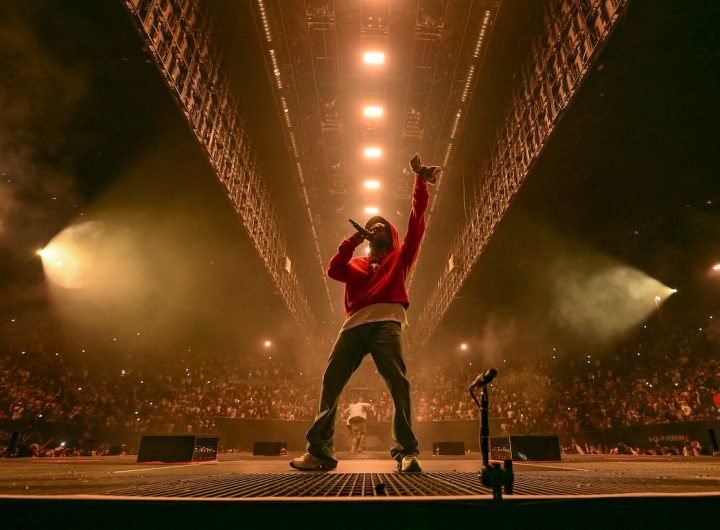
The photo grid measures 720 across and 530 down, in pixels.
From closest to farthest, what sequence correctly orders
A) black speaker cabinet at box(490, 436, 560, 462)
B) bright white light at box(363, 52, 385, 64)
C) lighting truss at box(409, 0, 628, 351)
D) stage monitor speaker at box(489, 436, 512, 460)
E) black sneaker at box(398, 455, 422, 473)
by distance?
black sneaker at box(398, 455, 422, 473), lighting truss at box(409, 0, 628, 351), black speaker cabinet at box(490, 436, 560, 462), stage monitor speaker at box(489, 436, 512, 460), bright white light at box(363, 52, 385, 64)

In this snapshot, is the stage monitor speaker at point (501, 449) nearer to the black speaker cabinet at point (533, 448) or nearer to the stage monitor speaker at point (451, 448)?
the black speaker cabinet at point (533, 448)

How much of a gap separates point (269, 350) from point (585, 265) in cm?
1652

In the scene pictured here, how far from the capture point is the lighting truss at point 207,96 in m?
5.53

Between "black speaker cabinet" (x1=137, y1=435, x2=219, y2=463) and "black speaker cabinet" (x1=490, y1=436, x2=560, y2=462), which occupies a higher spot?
"black speaker cabinet" (x1=490, y1=436, x2=560, y2=462)

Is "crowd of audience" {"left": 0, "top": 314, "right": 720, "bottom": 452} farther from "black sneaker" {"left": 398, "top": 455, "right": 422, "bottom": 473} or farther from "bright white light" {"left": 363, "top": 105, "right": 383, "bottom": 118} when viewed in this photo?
"black sneaker" {"left": 398, "top": 455, "right": 422, "bottom": 473}

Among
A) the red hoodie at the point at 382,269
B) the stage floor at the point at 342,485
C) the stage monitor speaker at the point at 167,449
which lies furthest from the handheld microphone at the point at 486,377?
the stage monitor speaker at the point at 167,449

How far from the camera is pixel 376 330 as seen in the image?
118 inches

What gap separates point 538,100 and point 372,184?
560 cm

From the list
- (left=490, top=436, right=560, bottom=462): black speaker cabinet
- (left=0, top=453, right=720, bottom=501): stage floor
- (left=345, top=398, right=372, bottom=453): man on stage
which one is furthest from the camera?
(left=345, top=398, right=372, bottom=453): man on stage

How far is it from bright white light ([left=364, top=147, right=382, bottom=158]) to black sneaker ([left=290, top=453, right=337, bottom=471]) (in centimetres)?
882

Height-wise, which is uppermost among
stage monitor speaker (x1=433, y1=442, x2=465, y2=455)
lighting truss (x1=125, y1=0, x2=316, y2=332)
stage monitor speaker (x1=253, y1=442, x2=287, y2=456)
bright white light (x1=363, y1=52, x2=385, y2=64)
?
bright white light (x1=363, y1=52, x2=385, y2=64)

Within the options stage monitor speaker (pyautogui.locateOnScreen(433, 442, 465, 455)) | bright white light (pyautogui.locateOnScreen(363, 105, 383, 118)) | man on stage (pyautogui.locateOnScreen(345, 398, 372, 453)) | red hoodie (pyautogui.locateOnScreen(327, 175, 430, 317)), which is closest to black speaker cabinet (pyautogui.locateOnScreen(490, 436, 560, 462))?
stage monitor speaker (pyautogui.locateOnScreen(433, 442, 465, 455))

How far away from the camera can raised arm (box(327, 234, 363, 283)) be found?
10.8ft

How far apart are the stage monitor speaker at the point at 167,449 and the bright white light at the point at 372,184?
828 cm
